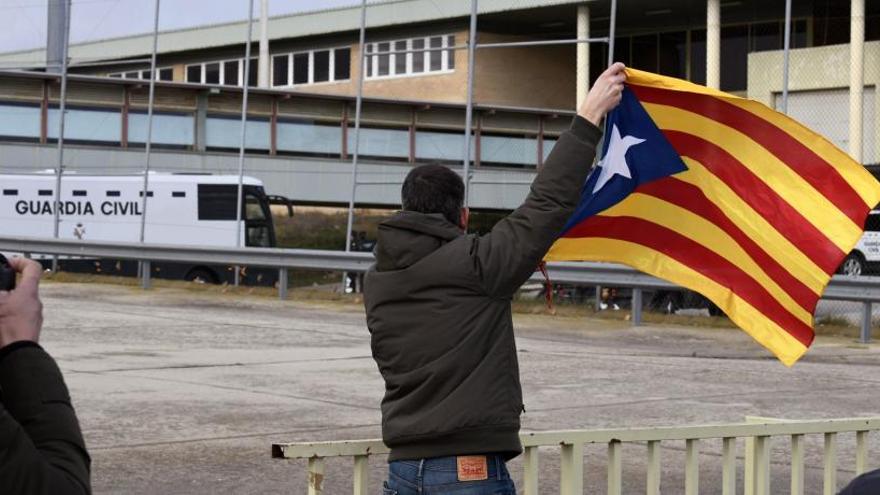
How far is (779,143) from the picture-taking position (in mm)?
5996

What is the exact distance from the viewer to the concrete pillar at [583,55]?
3843 centimetres

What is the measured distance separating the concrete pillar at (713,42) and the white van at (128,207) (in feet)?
33.5

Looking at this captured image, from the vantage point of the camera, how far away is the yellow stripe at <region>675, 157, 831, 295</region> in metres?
5.92

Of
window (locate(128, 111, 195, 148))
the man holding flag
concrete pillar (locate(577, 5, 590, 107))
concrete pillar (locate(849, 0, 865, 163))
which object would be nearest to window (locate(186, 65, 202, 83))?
concrete pillar (locate(577, 5, 590, 107))

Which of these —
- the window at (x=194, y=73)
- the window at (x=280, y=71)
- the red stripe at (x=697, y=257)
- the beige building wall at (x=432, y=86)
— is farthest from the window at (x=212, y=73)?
the red stripe at (x=697, y=257)

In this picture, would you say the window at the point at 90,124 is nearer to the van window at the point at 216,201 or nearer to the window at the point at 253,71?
the van window at the point at 216,201

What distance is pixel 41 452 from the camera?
2.66 m

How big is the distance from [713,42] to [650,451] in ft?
101

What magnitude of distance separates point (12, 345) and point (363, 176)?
3601 centimetres

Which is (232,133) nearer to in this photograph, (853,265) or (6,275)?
(853,265)

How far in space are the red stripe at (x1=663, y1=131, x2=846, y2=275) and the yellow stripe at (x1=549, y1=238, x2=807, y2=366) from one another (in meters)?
0.31

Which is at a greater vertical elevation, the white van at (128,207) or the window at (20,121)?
the window at (20,121)

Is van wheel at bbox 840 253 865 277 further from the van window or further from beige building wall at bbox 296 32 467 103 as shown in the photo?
beige building wall at bbox 296 32 467 103

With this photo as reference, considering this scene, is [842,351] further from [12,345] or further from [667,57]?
[667,57]
